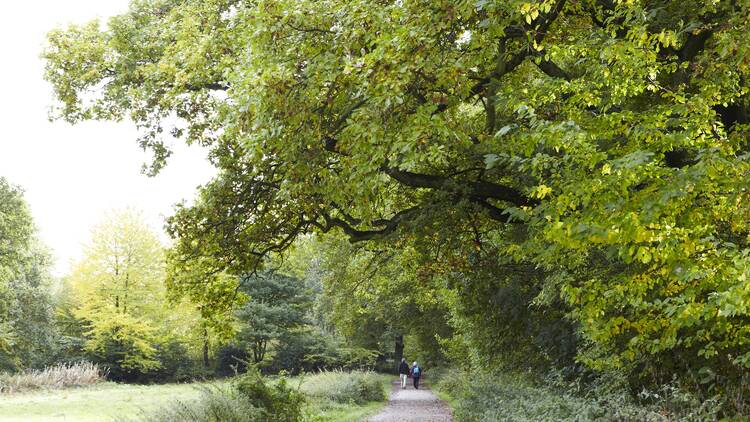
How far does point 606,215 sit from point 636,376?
4.96 m

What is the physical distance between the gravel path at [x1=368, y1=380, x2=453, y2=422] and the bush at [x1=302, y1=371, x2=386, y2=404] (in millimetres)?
902

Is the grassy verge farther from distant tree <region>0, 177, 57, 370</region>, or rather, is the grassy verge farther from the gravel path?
distant tree <region>0, 177, 57, 370</region>

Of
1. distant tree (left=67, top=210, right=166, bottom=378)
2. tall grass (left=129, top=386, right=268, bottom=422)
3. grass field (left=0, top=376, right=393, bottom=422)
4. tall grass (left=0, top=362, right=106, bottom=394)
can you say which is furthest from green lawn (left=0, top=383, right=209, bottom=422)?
distant tree (left=67, top=210, right=166, bottom=378)

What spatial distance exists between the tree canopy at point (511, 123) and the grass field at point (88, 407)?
7.43 metres

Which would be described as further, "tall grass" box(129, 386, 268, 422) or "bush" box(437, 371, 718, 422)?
"tall grass" box(129, 386, 268, 422)

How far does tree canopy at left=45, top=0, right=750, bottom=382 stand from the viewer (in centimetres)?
579

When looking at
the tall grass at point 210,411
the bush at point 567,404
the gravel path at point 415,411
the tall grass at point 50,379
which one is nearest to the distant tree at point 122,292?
the tall grass at point 50,379

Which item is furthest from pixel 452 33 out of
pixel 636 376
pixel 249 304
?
pixel 249 304

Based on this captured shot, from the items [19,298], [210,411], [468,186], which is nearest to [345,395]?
[210,411]

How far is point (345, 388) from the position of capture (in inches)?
909

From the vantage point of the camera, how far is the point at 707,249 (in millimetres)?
5598

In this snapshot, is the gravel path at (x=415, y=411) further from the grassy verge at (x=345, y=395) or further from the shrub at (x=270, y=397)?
the shrub at (x=270, y=397)

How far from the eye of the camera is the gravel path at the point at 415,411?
17569 mm

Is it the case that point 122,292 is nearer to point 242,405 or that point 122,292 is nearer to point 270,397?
point 270,397
